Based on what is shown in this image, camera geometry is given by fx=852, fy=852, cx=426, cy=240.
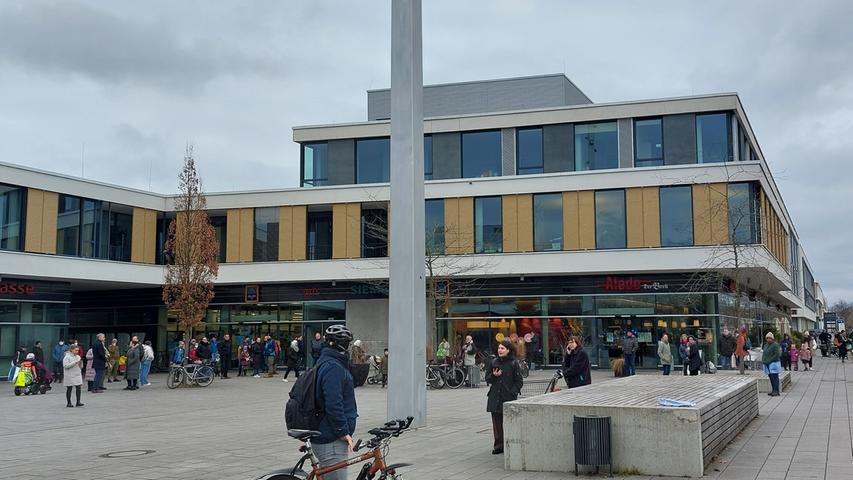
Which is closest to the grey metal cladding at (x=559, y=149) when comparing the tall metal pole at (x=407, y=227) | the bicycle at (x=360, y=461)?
the tall metal pole at (x=407, y=227)

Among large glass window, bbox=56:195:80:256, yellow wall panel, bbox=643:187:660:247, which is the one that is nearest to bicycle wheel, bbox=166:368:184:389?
large glass window, bbox=56:195:80:256

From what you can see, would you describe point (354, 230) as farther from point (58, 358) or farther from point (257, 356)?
point (58, 358)

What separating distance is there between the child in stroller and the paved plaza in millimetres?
1864

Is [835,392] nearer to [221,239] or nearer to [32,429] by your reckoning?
[32,429]

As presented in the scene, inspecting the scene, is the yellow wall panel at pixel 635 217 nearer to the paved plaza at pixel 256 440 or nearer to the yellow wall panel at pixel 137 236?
the paved plaza at pixel 256 440

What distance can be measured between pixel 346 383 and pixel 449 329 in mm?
33914

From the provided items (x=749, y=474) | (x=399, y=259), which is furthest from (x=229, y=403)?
(x=749, y=474)

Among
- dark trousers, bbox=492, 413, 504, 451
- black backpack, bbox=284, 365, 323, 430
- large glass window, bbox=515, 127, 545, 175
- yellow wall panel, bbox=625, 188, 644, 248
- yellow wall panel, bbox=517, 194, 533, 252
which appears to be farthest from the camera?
large glass window, bbox=515, 127, 545, 175

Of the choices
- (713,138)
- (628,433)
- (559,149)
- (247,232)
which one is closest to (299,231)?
(247,232)

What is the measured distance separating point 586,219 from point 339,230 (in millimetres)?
11706

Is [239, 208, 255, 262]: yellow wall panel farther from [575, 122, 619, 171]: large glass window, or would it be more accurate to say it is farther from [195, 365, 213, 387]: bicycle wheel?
[575, 122, 619, 171]: large glass window

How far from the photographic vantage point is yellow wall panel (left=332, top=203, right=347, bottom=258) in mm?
40688

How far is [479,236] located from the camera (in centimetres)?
3897

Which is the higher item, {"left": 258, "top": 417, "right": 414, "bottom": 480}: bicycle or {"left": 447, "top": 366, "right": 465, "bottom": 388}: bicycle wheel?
{"left": 258, "top": 417, "right": 414, "bottom": 480}: bicycle
